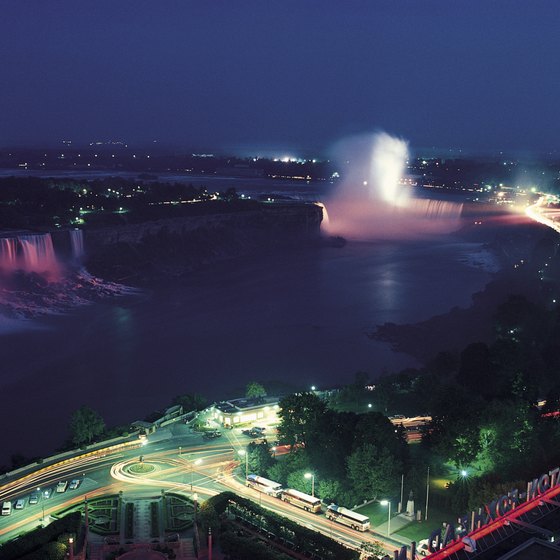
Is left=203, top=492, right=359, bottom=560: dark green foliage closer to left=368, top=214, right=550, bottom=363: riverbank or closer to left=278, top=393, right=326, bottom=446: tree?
left=278, top=393, right=326, bottom=446: tree

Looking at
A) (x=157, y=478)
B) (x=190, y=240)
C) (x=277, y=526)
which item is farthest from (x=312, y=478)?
(x=190, y=240)

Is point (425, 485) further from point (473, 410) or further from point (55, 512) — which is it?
point (55, 512)

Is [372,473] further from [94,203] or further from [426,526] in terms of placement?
[94,203]

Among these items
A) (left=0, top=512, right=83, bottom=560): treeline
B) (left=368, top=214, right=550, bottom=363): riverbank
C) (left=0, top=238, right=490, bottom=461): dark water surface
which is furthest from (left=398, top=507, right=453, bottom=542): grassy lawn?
(left=368, top=214, right=550, bottom=363): riverbank

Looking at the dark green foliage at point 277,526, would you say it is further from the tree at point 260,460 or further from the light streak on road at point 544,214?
the light streak on road at point 544,214

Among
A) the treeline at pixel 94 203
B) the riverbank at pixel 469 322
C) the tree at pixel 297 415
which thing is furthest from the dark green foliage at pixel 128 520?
the treeline at pixel 94 203

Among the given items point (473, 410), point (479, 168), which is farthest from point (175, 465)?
point (479, 168)

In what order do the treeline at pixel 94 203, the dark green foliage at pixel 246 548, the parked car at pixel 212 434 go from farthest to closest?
the treeline at pixel 94 203
the parked car at pixel 212 434
the dark green foliage at pixel 246 548
